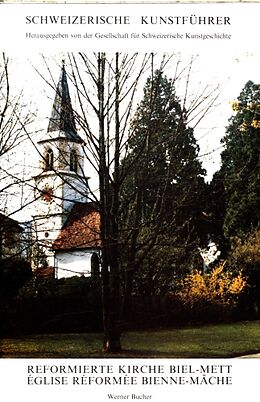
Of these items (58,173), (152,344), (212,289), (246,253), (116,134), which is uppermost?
(116,134)

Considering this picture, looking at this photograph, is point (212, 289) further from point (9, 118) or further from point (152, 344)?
point (9, 118)

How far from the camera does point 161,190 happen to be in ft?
6.48

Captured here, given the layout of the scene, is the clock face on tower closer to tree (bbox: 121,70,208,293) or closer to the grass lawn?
tree (bbox: 121,70,208,293)

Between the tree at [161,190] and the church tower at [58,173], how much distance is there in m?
0.17

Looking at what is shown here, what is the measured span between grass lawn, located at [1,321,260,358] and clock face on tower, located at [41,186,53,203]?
46cm

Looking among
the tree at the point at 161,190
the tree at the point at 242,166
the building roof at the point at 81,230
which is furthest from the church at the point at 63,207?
the tree at the point at 242,166

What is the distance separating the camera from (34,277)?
75.3 inches

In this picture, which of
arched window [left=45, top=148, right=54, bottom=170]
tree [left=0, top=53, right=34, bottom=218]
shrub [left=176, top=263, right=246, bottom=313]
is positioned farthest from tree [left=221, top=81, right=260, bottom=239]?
tree [left=0, top=53, right=34, bottom=218]

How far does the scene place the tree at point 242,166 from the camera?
6.39 feet

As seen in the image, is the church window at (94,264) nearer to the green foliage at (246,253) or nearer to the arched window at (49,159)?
the arched window at (49,159)

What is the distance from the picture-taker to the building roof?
192cm

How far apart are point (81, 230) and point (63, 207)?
10cm

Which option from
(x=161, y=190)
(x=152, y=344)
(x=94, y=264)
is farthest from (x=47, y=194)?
(x=152, y=344)
